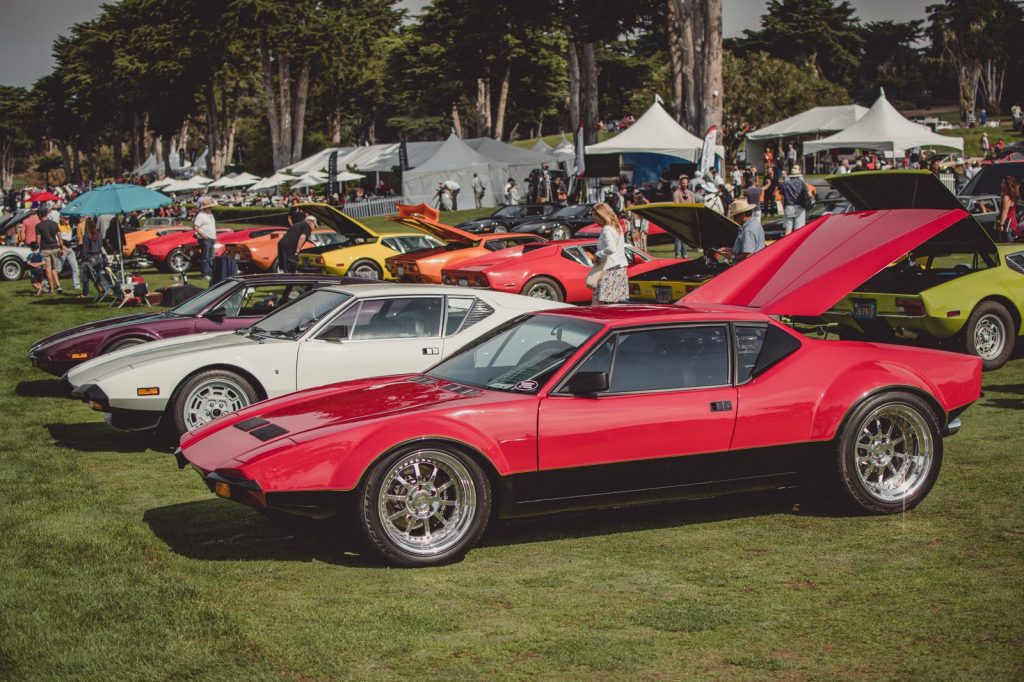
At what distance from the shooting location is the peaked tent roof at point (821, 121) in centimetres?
4259

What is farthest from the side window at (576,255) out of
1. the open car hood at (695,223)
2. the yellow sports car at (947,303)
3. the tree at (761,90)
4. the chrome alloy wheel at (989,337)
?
the tree at (761,90)

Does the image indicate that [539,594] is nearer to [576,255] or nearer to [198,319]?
[198,319]

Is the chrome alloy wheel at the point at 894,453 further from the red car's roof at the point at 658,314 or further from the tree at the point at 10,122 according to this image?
the tree at the point at 10,122

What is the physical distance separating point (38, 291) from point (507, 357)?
19.3 metres

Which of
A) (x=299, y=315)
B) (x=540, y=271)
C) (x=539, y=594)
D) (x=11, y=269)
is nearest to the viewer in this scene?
(x=539, y=594)

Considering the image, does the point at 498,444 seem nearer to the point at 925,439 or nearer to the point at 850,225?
the point at 925,439

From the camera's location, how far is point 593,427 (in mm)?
5926

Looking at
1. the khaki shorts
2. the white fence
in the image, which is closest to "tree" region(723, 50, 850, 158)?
the white fence

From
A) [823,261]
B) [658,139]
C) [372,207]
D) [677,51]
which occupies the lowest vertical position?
[823,261]

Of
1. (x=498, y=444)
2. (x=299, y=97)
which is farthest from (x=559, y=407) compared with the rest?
(x=299, y=97)

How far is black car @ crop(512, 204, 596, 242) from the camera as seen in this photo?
30.4 m

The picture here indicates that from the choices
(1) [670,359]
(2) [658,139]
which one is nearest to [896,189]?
(1) [670,359]

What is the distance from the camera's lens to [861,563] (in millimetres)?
5617

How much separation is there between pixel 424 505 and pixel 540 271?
1177cm
